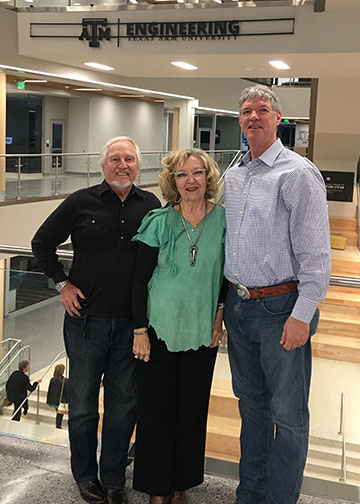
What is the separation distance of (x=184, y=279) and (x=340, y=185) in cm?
1158

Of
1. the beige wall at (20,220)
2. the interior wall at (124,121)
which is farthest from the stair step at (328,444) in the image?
the interior wall at (124,121)

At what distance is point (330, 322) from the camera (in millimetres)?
2812

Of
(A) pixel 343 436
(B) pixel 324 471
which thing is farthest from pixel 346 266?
(B) pixel 324 471

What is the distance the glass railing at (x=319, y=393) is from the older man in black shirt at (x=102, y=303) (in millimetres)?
483

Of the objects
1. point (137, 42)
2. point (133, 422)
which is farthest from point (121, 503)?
point (137, 42)

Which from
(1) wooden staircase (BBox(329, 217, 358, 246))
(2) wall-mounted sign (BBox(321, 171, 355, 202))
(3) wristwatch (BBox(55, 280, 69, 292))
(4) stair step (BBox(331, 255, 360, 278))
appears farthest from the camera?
(2) wall-mounted sign (BBox(321, 171, 355, 202))

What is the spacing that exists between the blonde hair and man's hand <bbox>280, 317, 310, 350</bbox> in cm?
60

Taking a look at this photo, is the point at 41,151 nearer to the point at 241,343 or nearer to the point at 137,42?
the point at 137,42

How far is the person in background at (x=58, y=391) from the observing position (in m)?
3.16

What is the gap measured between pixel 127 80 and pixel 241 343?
548 inches

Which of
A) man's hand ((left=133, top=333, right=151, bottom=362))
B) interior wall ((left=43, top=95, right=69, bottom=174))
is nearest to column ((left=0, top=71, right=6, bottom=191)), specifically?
interior wall ((left=43, top=95, right=69, bottom=174))

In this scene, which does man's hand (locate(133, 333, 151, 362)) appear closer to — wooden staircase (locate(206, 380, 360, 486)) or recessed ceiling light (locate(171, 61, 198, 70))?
wooden staircase (locate(206, 380, 360, 486))

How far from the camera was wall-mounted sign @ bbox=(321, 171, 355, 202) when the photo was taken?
43.2ft

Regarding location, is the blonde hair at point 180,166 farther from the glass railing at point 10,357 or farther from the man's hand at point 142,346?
the glass railing at point 10,357
